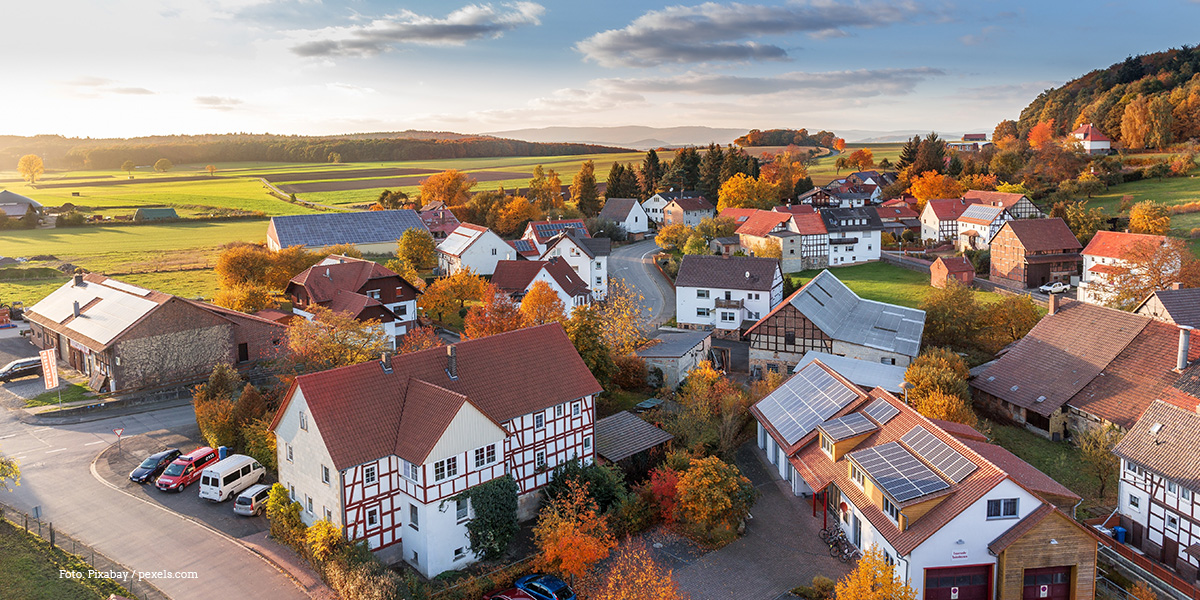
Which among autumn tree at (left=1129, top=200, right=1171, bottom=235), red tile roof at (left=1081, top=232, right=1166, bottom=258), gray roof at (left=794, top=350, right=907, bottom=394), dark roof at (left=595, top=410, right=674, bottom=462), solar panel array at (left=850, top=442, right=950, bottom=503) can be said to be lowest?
dark roof at (left=595, top=410, right=674, bottom=462)

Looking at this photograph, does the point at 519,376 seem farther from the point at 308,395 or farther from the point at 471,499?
the point at 308,395

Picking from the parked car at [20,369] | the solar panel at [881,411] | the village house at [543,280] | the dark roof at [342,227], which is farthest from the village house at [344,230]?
the solar panel at [881,411]

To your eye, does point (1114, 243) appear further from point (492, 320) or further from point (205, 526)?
point (205, 526)

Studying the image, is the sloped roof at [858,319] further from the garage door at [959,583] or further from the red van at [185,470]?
the red van at [185,470]

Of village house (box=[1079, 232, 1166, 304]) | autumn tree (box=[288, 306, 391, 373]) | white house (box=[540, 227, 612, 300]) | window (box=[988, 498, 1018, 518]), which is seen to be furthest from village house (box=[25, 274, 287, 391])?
village house (box=[1079, 232, 1166, 304])

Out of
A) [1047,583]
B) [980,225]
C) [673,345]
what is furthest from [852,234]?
[1047,583]

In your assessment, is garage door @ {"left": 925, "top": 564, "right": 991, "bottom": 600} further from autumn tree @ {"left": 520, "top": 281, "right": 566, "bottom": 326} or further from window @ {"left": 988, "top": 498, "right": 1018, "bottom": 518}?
autumn tree @ {"left": 520, "top": 281, "right": 566, "bottom": 326}

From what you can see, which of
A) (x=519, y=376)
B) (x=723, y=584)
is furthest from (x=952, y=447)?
(x=519, y=376)
